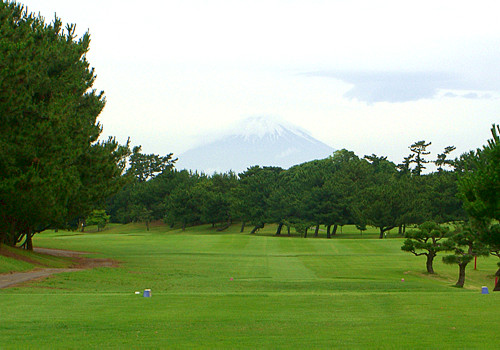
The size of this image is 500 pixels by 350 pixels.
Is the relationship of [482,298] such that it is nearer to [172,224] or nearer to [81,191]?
[81,191]

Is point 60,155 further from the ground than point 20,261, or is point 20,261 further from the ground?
point 60,155

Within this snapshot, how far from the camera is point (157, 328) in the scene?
35.4 ft

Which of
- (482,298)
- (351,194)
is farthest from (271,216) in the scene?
(482,298)

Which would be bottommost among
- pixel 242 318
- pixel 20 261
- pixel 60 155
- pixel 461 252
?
pixel 242 318

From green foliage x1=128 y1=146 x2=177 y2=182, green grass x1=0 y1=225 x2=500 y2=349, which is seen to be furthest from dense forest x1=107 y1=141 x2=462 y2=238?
green grass x1=0 y1=225 x2=500 y2=349

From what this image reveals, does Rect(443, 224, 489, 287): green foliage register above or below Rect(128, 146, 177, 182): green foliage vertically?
below

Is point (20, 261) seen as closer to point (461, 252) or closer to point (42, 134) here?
point (42, 134)

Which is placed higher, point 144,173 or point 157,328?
point 144,173

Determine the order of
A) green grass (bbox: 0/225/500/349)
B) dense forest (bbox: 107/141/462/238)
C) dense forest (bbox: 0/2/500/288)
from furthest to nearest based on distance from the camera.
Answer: dense forest (bbox: 107/141/462/238), dense forest (bbox: 0/2/500/288), green grass (bbox: 0/225/500/349)

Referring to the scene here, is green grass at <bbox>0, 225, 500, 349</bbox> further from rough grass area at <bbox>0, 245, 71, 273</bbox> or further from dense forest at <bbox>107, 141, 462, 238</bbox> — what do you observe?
dense forest at <bbox>107, 141, 462, 238</bbox>

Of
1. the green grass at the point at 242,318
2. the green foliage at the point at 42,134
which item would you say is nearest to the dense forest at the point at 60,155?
the green foliage at the point at 42,134

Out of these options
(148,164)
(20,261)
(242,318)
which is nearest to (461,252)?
(242,318)

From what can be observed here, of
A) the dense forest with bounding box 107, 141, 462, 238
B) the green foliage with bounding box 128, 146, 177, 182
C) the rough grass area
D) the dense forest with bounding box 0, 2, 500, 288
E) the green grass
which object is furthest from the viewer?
the green foliage with bounding box 128, 146, 177, 182

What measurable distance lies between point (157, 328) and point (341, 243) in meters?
49.7
